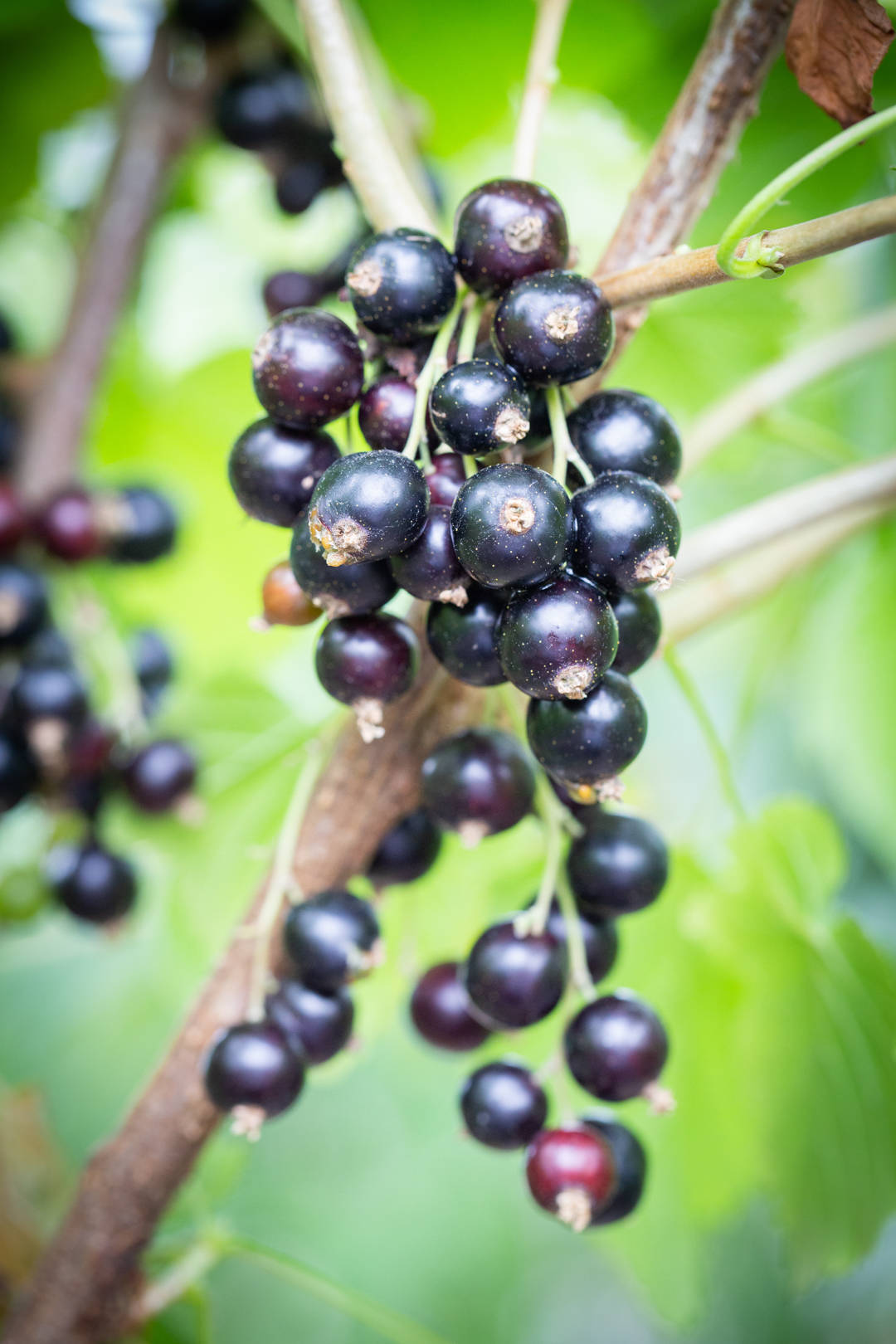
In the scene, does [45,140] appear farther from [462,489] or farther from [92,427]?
[462,489]

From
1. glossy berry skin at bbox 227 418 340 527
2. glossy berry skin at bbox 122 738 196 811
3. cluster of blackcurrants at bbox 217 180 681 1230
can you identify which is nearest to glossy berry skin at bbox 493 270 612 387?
cluster of blackcurrants at bbox 217 180 681 1230

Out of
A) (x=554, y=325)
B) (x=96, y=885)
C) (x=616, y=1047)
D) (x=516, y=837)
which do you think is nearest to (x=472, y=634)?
(x=554, y=325)

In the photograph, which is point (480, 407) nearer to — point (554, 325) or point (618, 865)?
point (554, 325)

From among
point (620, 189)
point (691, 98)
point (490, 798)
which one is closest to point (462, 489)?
point (490, 798)

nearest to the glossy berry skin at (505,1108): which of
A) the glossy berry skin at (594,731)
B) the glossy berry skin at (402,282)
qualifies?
the glossy berry skin at (594,731)

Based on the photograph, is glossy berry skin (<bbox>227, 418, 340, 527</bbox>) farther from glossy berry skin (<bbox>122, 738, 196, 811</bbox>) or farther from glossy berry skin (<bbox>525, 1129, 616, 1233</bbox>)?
glossy berry skin (<bbox>122, 738, 196, 811</bbox>)

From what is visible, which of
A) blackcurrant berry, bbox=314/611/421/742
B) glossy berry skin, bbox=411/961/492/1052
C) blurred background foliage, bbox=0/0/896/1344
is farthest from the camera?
blurred background foliage, bbox=0/0/896/1344

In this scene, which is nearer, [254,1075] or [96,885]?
[254,1075]

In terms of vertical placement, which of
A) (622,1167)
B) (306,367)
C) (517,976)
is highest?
(306,367)
